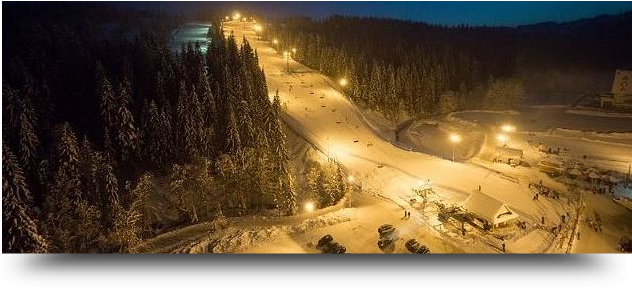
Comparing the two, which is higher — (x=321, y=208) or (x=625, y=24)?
(x=625, y=24)

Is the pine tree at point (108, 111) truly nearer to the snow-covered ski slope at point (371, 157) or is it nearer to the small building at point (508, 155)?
the snow-covered ski slope at point (371, 157)

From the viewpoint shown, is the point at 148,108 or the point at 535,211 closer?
the point at 535,211

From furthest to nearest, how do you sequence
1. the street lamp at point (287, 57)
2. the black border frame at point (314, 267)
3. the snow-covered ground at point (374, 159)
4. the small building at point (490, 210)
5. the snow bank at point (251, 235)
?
the street lamp at point (287, 57)
the snow-covered ground at point (374, 159)
the small building at point (490, 210)
the snow bank at point (251, 235)
the black border frame at point (314, 267)

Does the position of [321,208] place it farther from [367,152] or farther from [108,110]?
[108,110]

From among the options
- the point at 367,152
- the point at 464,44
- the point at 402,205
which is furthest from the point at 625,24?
the point at 464,44

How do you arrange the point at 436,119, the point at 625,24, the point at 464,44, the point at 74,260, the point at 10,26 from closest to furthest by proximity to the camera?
1. the point at 74,260
2. the point at 625,24
3. the point at 436,119
4. the point at 464,44
5. the point at 10,26

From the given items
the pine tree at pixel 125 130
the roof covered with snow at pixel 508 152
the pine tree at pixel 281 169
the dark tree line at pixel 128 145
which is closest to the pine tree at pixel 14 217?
the dark tree line at pixel 128 145

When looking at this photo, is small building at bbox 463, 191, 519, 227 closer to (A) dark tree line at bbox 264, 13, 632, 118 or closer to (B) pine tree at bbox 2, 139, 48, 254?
(A) dark tree line at bbox 264, 13, 632, 118
